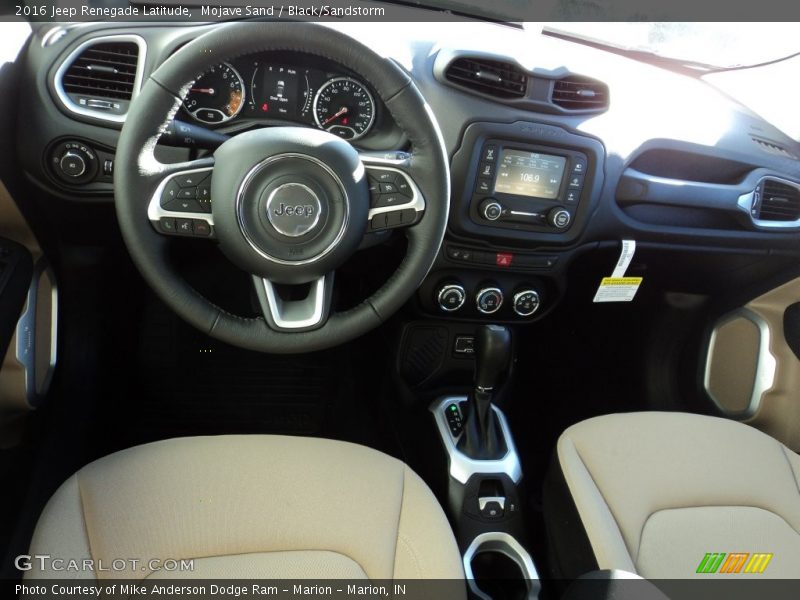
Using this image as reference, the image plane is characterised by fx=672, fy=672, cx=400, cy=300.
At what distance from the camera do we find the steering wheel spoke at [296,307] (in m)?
1.02

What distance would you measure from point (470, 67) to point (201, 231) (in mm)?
655

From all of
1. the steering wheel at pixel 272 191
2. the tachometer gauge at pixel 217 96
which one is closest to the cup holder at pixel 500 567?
the steering wheel at pixel 272 191

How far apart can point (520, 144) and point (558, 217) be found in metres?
0.18

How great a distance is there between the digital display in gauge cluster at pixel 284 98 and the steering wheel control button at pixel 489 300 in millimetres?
492

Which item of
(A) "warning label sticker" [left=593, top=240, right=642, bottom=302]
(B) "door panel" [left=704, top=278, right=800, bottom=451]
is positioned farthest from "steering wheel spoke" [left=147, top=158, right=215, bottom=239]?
(B) "door panel" [left=704, top=278, right=800, bottom=451]

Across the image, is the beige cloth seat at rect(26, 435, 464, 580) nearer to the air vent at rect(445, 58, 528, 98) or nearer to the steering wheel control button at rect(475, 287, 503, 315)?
the steering wheel control button at rect(475, 287, 503, 315)

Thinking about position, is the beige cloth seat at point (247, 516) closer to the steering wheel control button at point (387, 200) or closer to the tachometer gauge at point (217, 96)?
the steering wheel control button at point (387, 200)

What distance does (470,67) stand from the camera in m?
1.33

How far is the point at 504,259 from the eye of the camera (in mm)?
1488

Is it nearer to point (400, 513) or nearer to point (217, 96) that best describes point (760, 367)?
point (400, 513)

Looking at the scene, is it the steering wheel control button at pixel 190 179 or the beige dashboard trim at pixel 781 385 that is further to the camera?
the beige dashboard trim at pixel 781 385

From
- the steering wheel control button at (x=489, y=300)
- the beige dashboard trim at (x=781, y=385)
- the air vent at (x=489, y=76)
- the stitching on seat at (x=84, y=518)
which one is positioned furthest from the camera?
the beige dashboard trim at (x=781, y=385)

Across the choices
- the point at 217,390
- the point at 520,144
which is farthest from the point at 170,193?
the point at 217,390

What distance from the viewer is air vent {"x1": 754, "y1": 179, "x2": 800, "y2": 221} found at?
5.26 feet
